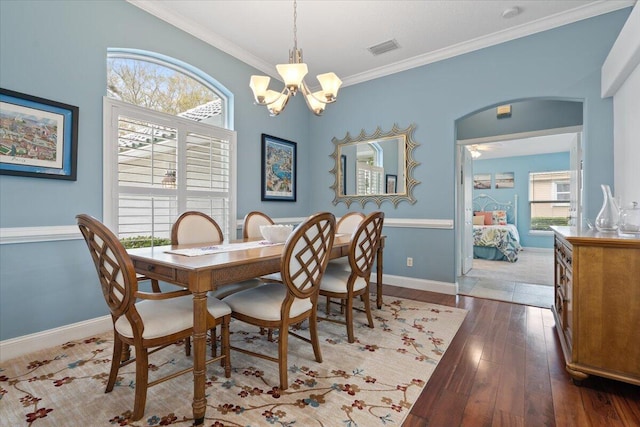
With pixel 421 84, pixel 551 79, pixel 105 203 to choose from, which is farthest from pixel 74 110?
pixel 551 79

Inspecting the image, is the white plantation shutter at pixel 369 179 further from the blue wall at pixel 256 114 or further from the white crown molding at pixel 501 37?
the white crown molding at pixel 501 37

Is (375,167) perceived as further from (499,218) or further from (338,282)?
(499,218)

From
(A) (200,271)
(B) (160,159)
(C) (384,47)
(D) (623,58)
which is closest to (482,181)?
(C) (384,47)

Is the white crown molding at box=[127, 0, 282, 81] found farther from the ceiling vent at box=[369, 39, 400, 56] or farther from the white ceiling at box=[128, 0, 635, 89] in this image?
the ceiling vent at box=[369, 39, 400, 56]

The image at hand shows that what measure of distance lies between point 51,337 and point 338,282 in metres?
2.17

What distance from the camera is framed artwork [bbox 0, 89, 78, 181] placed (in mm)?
2008

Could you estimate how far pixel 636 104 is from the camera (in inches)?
85.0

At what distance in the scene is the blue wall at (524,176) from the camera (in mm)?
7352

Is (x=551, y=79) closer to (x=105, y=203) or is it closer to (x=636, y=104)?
(x=636, y=104)

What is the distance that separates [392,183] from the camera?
159 inches

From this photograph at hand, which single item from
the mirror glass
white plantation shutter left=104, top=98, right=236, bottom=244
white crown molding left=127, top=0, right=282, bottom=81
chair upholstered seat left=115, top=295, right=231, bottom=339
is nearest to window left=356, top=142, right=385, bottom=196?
the mirror glass

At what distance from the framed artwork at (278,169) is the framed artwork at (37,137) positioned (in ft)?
6.74

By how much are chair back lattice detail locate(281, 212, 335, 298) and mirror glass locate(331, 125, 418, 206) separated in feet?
7.86

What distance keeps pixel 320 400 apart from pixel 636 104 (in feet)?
9.70
